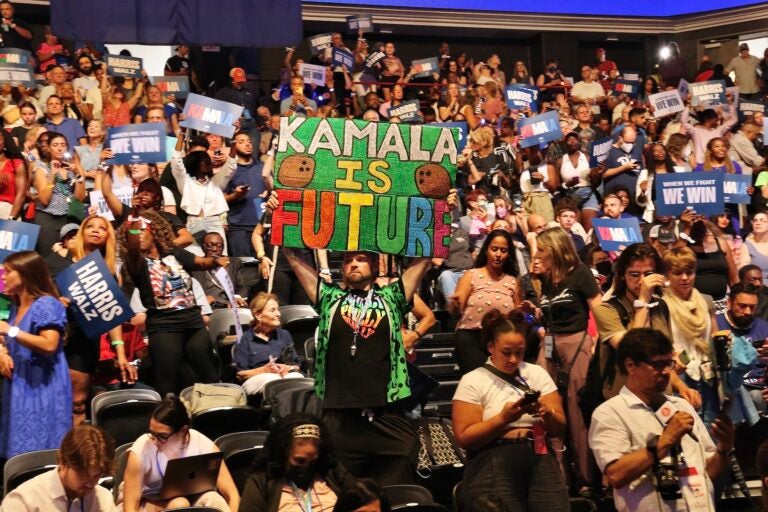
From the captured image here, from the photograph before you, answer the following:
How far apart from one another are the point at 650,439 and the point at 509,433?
79 cm

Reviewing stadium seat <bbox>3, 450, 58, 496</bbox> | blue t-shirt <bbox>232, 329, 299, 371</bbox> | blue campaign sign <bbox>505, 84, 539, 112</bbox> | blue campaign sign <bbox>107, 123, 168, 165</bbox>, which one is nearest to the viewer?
stadium seat <bbox>3, 450, 58, 496</bbox>

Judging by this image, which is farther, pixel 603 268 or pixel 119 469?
pixel 603 268

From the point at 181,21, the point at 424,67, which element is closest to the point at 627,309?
the point at 181,21

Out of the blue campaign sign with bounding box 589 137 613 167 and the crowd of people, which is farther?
the blue campaign sign with bounding box 589 137 613 167

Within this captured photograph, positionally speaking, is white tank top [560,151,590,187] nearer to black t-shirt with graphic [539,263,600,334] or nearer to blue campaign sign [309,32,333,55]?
black t-shirt with graphic [539,263,600,334]

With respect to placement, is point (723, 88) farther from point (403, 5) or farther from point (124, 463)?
point (124, 463)

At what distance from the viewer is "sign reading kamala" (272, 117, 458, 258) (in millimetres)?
6395

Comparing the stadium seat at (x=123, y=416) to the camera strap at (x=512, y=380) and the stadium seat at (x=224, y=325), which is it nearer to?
the stadium seat at (x=224, y=325)

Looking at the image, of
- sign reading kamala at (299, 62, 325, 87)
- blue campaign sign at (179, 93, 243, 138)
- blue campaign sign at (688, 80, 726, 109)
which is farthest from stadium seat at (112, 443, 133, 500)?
blue campaign sign at (688, 80, 726, 109)

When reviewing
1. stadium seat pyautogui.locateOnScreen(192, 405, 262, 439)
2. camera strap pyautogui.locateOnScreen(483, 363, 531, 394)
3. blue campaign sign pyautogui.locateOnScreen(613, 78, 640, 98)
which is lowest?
stadium seat pyautogui.locateOnScreen(192, 405, 262, 439)

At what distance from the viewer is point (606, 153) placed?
13250mm

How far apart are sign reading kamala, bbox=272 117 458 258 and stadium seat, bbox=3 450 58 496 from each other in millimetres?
1643

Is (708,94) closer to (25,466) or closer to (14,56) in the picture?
(14,56)

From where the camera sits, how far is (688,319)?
685 centimetres
